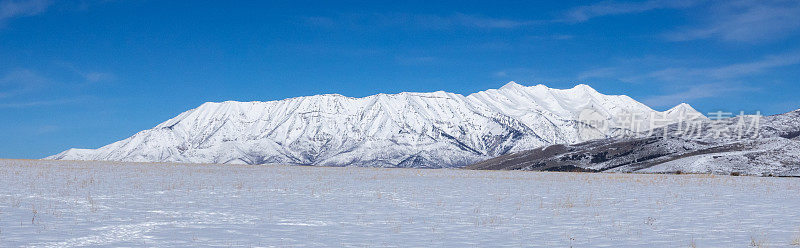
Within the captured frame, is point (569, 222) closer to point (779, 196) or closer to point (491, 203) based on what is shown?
point (491, 203)

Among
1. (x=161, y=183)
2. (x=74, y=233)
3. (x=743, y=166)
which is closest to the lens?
(x=74, y=233)

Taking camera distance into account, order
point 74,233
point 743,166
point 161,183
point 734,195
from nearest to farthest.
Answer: point 74,233 → point 734,195 → point 161,183 → point 743,166

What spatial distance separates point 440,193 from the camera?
91.9 feet

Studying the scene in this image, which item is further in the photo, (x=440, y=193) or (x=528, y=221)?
(x=440, y=193)

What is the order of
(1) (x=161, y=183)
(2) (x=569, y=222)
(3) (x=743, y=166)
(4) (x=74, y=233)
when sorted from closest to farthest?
(4) (x=74, y=233) < (2) (x=569, y=222) < (1) (x=161, y=183) < (3) (x=743, y=166)

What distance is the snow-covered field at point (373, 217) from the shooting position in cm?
1460

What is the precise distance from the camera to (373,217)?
19.2 meters

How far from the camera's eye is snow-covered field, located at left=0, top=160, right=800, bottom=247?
1460 cm

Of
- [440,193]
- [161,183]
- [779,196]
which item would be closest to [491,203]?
[440,193]

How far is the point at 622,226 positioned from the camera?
17.4 m

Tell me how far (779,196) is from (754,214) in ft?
32.6

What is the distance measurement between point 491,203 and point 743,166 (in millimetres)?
123628

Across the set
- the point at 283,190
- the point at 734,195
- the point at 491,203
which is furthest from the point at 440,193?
the point at 734,195

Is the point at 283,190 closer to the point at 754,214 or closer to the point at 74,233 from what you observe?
the point at 74,233
